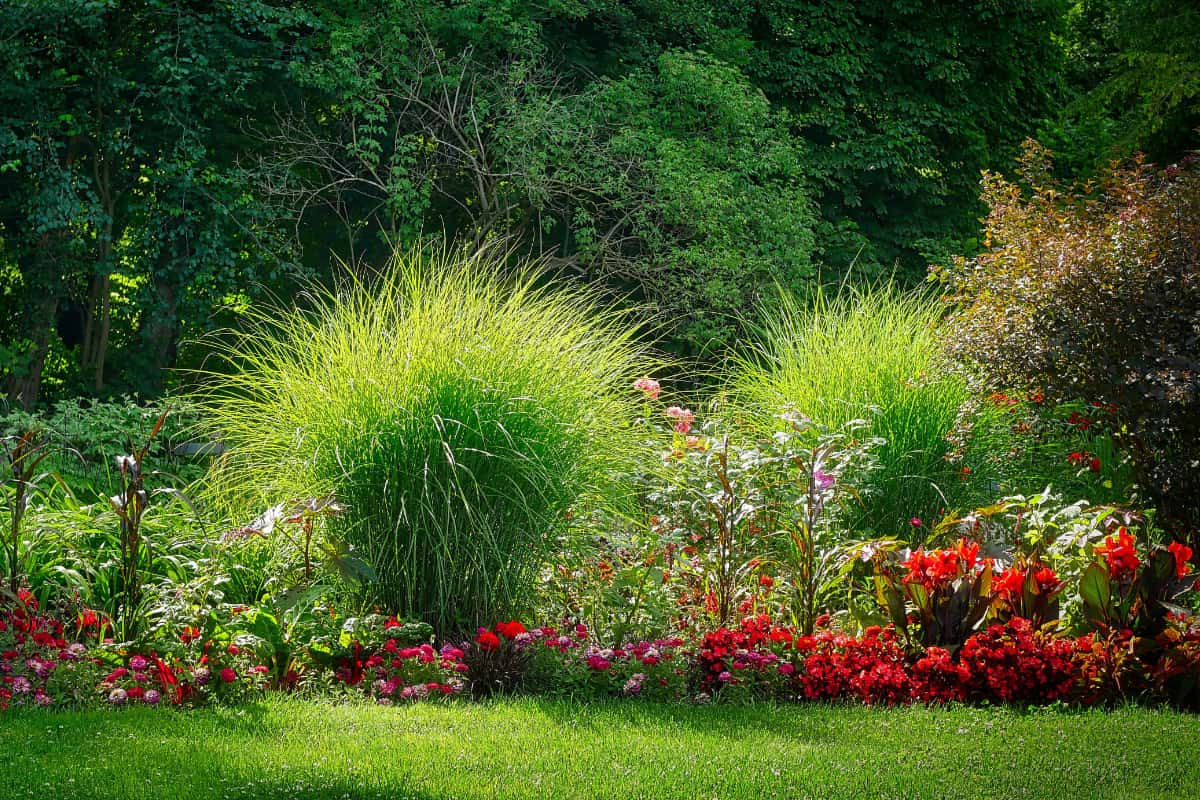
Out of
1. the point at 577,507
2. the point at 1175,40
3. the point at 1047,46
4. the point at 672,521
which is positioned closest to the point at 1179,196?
the point at 672,521

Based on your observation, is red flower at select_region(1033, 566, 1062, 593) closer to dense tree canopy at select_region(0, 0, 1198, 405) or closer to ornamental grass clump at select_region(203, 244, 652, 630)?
ornamental grass clump at select_region(203, 244, 652, 630)

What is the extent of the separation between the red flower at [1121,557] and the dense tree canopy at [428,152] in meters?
6.16

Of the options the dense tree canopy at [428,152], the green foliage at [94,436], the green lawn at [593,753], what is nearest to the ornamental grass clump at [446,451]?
the green lawn at [593,753]

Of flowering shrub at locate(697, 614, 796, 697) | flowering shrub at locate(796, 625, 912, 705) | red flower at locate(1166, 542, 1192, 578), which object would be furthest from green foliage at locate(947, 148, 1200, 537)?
flowering shrub at locate(697, 614, 796, 697)

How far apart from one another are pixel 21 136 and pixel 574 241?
210 inches

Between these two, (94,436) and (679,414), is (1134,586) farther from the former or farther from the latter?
(94,436)

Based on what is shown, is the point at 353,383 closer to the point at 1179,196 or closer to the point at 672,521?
the point at 672,521

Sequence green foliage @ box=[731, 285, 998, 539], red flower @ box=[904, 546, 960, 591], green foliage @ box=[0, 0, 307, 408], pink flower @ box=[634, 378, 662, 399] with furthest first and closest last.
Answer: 1. green foliage @ box=[0, 0, 307, 408]
2. green foliage @ box=[731, 285, 998, 539]
3. pink flower @ box=[634, 378, 662, 399]
4. red flower @ box=[904, 546, 960, 591]

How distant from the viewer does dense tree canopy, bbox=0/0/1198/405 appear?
9.78 metres

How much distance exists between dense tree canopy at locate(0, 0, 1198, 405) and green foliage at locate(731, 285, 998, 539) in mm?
3651

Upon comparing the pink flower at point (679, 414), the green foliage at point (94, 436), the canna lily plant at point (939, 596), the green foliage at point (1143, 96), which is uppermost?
the green foliage at point (1143, 96)

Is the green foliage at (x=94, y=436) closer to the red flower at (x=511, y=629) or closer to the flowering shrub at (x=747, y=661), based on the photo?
the red flower at (x=511, y=629)

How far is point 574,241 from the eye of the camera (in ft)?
40.8

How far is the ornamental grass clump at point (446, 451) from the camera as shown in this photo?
4.71m
